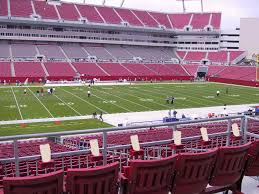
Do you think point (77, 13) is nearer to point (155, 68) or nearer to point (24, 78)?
point (155, 68)

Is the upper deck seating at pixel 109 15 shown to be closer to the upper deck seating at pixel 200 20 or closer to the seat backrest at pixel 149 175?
the upper deck seating at pixel 200 20

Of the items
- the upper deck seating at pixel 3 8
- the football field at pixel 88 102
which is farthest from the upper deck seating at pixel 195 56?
the upper deck seating at pixel 3 8

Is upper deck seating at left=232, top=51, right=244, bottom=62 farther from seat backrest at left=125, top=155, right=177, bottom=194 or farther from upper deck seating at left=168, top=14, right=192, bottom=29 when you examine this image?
seat backrest at left=125, top=155, right=177, bottom=194

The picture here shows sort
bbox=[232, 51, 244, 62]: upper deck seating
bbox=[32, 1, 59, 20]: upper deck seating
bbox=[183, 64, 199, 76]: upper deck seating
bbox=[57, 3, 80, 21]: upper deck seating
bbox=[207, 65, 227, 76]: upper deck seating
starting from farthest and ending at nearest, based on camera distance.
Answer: bbox=[232, 51, 244, 62]: upper deck seating < bbox=[57, 3, 80, 21]: upper deck seating < bbox=[32, 1, 59, 20]: upper deck seating < bbox=[183, 64, 199, 76]: upper deck seating < bbox=[207, 65, 227, 76]: upper deck seating

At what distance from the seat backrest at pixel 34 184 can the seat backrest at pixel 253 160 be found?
3.04 m

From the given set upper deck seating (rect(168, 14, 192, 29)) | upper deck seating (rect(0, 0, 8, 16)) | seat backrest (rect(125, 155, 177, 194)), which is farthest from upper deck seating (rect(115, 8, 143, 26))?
seat backrest (rect(125, 155, 177, 194))

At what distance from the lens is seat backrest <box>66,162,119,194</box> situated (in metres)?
3.61

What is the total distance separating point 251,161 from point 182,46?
280ft

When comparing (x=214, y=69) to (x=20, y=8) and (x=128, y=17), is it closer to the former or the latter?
(x=128, y=17)

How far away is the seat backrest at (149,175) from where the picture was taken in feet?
12.9

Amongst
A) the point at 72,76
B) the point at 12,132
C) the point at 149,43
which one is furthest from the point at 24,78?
the point at 149,43

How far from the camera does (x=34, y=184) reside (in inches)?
132

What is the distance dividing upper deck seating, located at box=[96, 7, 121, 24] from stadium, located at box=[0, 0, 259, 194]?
44 cm

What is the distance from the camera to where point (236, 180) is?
4.95m
